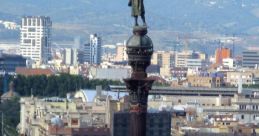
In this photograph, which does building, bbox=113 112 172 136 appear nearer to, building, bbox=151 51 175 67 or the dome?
the dome

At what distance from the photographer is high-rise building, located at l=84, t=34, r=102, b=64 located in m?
180

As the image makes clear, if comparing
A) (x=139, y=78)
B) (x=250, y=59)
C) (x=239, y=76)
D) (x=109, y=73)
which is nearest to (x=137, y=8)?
(x=139, y=78)

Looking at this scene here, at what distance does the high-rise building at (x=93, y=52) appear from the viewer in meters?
180

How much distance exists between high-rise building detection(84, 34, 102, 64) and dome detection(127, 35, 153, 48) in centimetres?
15835

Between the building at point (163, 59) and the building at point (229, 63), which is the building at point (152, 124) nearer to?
the building at point (229, 63)

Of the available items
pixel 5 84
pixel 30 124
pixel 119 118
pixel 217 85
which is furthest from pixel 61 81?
pixel 119 118

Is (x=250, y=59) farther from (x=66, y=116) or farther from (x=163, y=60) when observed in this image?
(x=66, y=116)

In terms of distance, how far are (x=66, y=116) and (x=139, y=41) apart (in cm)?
5219

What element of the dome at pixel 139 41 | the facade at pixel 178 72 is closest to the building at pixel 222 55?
the facade at pixel 178 72

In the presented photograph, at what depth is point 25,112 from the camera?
263 feet

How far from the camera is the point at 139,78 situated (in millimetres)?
18406

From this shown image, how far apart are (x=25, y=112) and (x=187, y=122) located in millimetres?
14733

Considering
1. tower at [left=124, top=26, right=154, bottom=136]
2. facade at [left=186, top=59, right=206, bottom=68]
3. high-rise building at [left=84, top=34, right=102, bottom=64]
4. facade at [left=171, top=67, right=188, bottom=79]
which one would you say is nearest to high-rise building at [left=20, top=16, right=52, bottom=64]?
high-rise building at [left=84, top=34, right=102, bottom=64]

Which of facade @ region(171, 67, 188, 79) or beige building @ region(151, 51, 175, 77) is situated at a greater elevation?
beige building @ region(151, 51, 175, 77)
